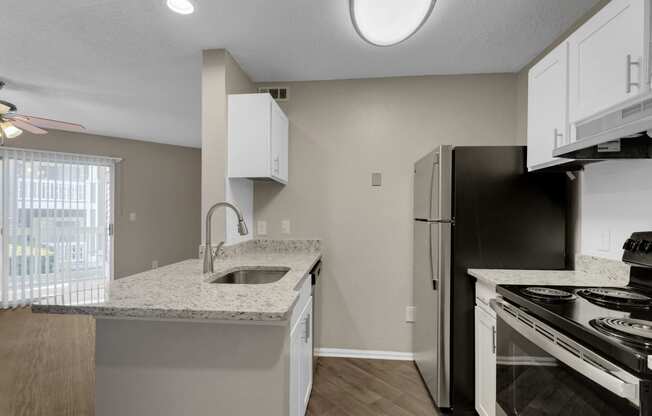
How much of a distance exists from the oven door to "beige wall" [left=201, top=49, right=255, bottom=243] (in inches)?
73.0

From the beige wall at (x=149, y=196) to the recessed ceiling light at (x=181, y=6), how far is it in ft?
13.0

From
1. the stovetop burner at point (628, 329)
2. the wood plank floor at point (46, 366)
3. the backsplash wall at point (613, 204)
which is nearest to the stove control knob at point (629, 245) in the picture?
the backsplash wall at point (613, 204)

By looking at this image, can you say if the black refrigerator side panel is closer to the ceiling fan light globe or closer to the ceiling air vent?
the ceiling air vent

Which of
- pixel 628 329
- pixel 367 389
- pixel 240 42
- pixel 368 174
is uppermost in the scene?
pixel 240 42

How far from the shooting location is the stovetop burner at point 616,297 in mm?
1162

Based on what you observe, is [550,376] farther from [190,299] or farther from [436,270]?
[190,299]

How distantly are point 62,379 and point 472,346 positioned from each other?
2.90m

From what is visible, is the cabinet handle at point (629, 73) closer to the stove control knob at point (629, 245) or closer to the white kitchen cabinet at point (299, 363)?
the stove control knob at point (629, 245)

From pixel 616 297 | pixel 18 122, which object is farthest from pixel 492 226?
pixel 18 122

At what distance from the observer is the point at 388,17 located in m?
1.47

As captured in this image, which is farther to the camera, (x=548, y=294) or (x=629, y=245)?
(x=629, y=245)

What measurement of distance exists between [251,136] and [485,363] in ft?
6.77

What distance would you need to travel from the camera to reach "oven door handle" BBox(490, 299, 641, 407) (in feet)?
2.52

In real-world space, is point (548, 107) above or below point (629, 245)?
above
